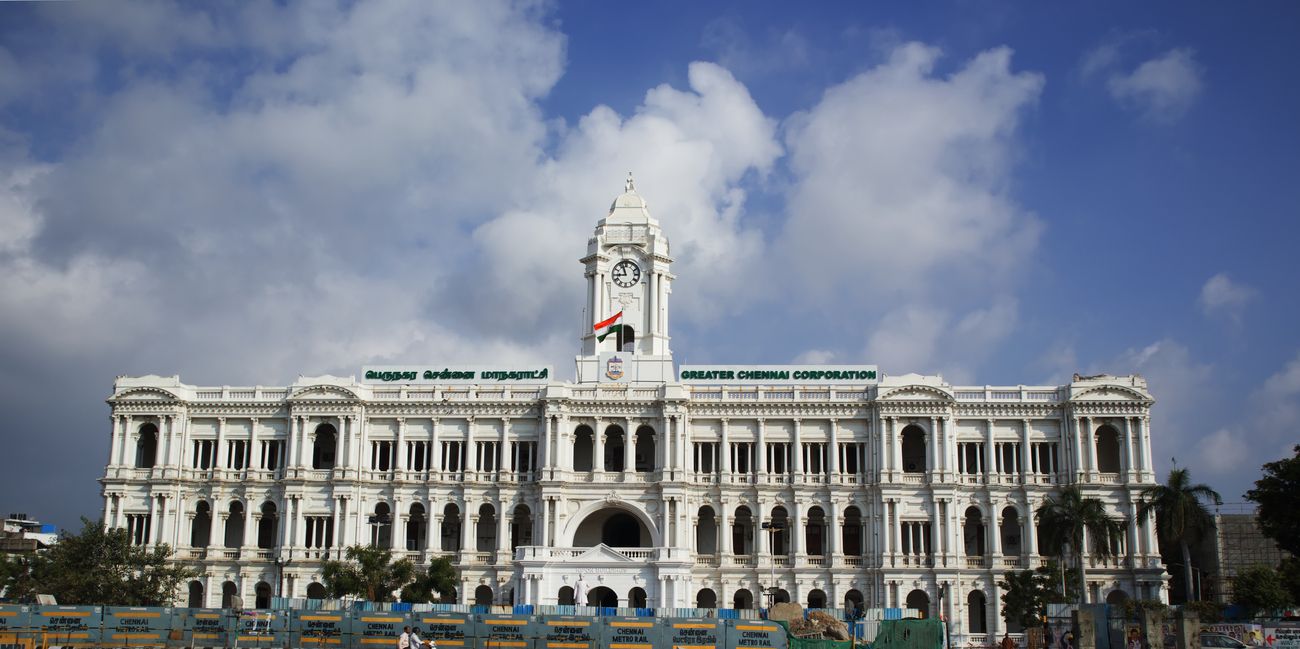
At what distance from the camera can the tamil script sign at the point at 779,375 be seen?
332 ft

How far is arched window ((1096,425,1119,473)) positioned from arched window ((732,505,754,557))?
26971 millimetres

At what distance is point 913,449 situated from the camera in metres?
102

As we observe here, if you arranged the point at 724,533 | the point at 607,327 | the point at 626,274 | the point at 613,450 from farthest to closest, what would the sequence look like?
1. the point at 626,274
2. the point at 607,327
3. the point at 613,450
4. the point at 724,533

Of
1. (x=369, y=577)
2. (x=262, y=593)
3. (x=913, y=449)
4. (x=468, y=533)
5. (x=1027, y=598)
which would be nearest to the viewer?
(x=1027, y=598)

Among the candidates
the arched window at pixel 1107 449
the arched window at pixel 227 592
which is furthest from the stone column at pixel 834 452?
the arched window at pixel 227 592

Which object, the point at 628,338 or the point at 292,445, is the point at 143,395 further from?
the point at 628,338

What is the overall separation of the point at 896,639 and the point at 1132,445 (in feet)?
144

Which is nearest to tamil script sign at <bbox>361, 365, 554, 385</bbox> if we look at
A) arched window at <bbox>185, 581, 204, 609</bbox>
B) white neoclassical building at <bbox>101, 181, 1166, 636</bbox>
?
white neoclassical building at <bbox>101, 181, 1166, 636</bbox>

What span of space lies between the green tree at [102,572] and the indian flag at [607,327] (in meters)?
36.0

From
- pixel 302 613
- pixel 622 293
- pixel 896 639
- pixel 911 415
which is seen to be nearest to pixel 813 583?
pixel 911 415

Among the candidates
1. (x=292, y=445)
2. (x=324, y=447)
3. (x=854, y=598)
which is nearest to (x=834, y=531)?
(x=854, y=598)

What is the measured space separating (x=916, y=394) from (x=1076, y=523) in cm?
1555

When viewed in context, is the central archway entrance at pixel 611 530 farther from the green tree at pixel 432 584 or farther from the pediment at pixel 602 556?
the green tree at pixel 432 584

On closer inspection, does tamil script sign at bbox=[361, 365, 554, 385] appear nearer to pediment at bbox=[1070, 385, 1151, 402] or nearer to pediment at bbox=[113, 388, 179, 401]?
pediment at bbox=[113, 388, 179, 401]
